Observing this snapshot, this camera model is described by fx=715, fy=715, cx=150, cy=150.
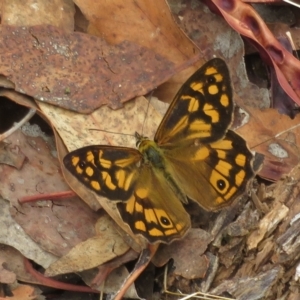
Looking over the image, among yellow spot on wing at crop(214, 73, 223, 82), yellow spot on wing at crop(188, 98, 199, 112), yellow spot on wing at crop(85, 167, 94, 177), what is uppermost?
yellow spot on wing at crop(214, 73, 223, 82)

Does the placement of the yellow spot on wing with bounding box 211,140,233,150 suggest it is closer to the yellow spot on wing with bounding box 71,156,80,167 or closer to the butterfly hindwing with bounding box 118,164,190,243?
the butterfly hindwing with bounding box 118,164,190,243

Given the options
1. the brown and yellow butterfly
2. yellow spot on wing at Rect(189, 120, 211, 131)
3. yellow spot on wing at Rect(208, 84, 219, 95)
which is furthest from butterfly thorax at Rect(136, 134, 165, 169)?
yellow spot on wing at Rect(208, 84, 219, 95)

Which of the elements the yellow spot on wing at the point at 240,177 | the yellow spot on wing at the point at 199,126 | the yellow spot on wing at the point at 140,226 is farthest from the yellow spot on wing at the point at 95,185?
the yellow spot on wing at the point at 240,177

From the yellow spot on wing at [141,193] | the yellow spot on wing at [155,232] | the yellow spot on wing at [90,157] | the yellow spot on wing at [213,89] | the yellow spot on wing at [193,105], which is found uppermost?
the yellow spot on wing at [213,89]

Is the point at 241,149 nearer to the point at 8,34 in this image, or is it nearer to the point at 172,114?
the point at 172,114

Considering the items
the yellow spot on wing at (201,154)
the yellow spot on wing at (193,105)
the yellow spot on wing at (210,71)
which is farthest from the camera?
the yellow spot on wing at (201,154)

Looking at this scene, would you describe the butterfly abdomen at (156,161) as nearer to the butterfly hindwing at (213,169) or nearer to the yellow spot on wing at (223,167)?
the butterfly hindwing at (213,169)

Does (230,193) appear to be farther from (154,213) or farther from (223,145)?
(154,213)

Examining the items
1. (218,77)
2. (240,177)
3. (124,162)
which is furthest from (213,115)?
(124,162)
